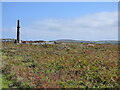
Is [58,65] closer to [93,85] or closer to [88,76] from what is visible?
[88,76]

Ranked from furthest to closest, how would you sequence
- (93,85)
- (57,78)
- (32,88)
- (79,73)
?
(79,73), (57,78), (93,85), (32,88)

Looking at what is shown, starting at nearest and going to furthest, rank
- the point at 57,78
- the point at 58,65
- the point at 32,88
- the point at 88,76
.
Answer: the point at 32,88, the point at 57,78, the point at 88,76, the point at 58,65

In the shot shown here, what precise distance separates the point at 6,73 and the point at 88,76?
6.86 meters

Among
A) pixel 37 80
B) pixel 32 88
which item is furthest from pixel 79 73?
pixel 32 88

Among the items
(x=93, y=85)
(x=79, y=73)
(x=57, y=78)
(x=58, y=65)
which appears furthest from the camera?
(x=58, y=65)

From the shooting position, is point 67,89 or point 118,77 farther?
point 118,77

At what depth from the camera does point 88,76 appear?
52.2 feet

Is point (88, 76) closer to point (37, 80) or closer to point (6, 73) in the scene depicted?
point (37, 80)

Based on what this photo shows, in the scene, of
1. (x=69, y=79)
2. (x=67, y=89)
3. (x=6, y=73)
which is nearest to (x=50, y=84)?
(x=67, y=89)

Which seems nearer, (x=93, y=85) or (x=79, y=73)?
(x=93, y=85)

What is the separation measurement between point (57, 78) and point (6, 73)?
15.2ft

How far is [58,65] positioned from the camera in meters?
19.9

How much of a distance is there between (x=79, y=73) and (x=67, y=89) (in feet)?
16.7

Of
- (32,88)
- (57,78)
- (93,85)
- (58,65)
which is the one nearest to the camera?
(32,88)
